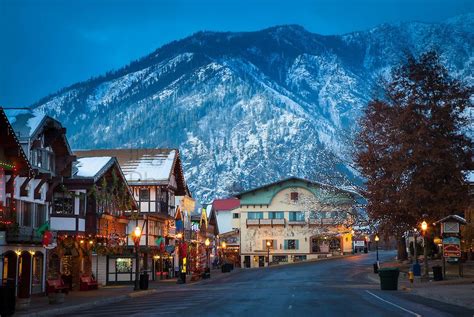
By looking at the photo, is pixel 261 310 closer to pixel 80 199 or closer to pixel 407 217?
pixel 80 199

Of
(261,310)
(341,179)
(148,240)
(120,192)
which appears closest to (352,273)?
(341,179)

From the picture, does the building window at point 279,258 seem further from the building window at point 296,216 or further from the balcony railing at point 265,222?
the building window at point 296,216

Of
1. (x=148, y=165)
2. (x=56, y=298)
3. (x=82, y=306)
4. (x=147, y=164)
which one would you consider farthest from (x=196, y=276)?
(x=82, y=306)

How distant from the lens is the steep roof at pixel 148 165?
66312 millimetres

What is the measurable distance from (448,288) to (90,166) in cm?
2723

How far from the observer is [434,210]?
5369 centimetres

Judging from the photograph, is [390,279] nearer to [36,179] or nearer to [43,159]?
[36,179]

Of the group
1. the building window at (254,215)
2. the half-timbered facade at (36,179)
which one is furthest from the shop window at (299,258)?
the half-timbered facade at (36,179)

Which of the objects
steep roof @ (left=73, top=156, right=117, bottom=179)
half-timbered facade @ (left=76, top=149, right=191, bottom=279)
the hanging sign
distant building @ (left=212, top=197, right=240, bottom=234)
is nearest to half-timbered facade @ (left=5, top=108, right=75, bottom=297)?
steep roof @ (left=73, top=156, right=117, bottom=179)

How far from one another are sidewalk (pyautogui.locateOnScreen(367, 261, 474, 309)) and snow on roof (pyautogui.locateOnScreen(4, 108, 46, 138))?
2380 centimetres

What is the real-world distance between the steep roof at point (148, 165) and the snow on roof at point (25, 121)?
22.6 m

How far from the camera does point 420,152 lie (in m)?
53.4

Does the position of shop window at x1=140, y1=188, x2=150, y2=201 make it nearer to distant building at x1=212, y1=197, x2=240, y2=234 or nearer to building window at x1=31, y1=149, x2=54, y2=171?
building window at x1=31, y1=149, x2=54, y2=171

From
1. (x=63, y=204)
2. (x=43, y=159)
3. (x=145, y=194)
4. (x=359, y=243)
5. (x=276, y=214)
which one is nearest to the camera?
(x=43, y=159)
